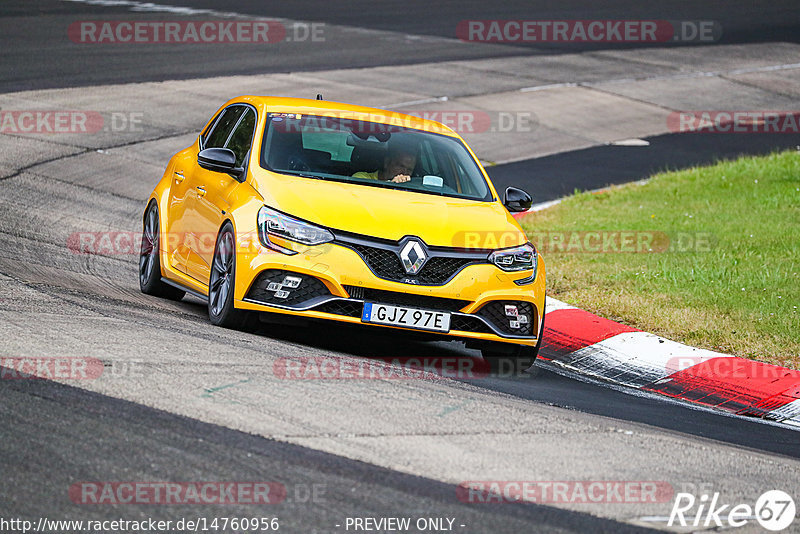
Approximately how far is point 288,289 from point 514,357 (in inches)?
72.6

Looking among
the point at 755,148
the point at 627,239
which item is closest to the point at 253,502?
the point at 627,239

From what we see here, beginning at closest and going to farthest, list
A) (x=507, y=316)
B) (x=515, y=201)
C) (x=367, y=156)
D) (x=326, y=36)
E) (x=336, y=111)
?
(x=507, y=316) → (x=367, y=156) → (x=515, y=201) → (x=336, y=111) → (x=326, y=36)

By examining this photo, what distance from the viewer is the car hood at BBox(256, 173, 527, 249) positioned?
803cm

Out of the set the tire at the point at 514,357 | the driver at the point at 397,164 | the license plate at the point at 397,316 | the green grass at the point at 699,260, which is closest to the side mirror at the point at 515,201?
the driver at the point at 397,164

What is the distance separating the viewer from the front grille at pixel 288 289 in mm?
7898

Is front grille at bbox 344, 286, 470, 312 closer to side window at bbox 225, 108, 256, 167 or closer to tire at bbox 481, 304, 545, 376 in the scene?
tire at bbox 481, 304, 545, 376

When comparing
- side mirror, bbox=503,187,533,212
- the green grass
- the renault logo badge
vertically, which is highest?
side mirror, bbox=503,187,533,212

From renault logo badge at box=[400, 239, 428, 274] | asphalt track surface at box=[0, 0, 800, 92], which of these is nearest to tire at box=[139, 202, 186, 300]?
renault logo badge at box=[400, 239, 428, 274]

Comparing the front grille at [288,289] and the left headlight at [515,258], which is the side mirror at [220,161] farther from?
the left headlight at [515,258]

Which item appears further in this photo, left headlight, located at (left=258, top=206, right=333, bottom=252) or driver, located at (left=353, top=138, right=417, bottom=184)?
driver, located at (left=353, top=138, right=417, bottom=184)

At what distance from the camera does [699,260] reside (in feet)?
39.9

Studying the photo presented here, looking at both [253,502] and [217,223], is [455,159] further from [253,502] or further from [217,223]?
[253,502]

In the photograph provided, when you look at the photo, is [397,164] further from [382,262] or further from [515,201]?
[382,262]

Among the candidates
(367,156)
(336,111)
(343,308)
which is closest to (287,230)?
(343,308)
